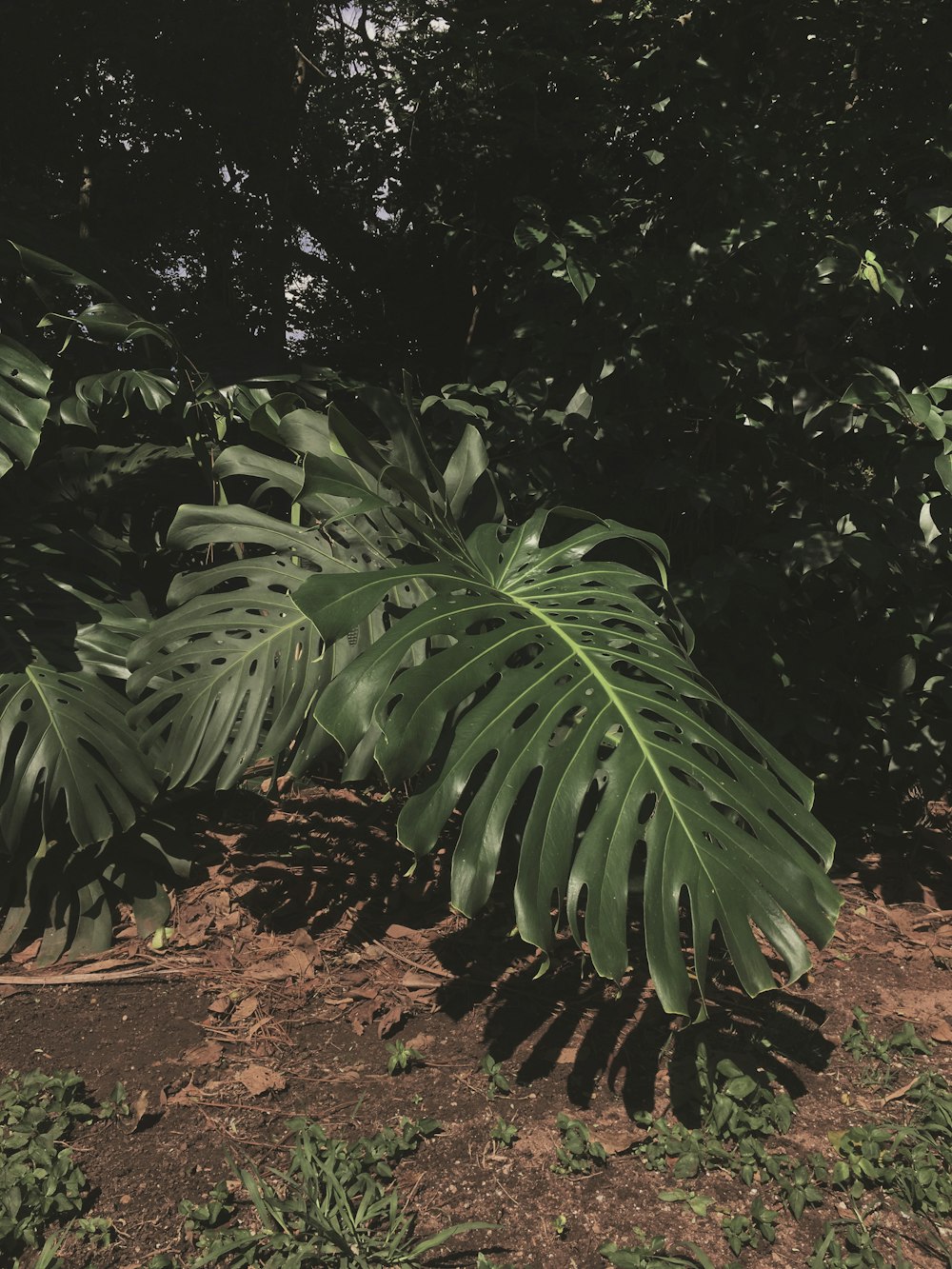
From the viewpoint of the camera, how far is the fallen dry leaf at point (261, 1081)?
2.29 metres

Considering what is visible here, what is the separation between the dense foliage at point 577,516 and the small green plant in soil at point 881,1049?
0.64m

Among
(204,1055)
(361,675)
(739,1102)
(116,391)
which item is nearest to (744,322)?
(116,391)

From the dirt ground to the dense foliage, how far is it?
1.10 feet

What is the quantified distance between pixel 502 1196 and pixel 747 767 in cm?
93

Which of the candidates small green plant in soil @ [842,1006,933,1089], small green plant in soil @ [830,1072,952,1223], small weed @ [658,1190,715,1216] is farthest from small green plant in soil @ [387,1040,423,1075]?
small green plant in soil @ [842,1006,933,1089]

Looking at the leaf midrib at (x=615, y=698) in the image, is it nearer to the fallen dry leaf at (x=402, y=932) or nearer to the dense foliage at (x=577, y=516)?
the dense foliage at (x=577, y=516)

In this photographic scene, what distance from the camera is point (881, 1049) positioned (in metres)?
2.48

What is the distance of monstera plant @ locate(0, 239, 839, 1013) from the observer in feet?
5.71

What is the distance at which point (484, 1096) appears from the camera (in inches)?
90.2

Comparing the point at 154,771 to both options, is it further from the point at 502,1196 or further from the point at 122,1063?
the point at 502,1196

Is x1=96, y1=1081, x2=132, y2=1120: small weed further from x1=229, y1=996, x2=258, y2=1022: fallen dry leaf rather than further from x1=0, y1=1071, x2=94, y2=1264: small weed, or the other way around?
x1=229, y1=996, x2=258, y2=1022: fallen dry leaf

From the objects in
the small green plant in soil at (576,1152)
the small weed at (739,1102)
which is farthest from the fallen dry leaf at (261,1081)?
the small weed at (739,1102)

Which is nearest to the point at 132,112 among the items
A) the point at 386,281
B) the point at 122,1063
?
the point at 386,281

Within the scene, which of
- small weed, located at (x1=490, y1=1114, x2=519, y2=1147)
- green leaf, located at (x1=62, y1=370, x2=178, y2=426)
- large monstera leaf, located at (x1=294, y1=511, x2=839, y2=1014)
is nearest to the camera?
large monstera leaf, located at (x1=294, y1=511, x2=839, y2=1014)
